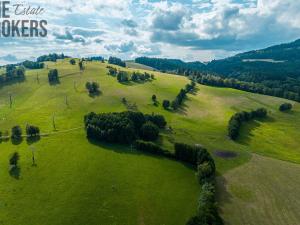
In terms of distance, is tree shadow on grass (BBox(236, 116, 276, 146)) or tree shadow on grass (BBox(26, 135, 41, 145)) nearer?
tree shadow on grass (BBox(26, 135, 41, 145))

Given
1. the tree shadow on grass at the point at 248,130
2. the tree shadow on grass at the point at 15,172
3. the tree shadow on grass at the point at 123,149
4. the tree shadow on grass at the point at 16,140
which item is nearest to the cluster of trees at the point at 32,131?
the tree shadow on grass at the point at 16,140

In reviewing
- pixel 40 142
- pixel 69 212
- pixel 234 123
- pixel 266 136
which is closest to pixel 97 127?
pixel 40 142

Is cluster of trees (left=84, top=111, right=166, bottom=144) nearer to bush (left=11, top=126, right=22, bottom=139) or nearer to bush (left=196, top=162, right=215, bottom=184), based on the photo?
bush (left=11, top=126, right=22, bottom=139)

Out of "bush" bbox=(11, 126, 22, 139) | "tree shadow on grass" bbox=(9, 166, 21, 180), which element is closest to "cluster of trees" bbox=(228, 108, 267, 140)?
"tree shadow on grass" bbox=(9, 166, 21, 180)

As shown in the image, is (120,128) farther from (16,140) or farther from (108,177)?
(16,140)

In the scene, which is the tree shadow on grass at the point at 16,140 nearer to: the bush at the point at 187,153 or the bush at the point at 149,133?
the bush at the point at 149,133
